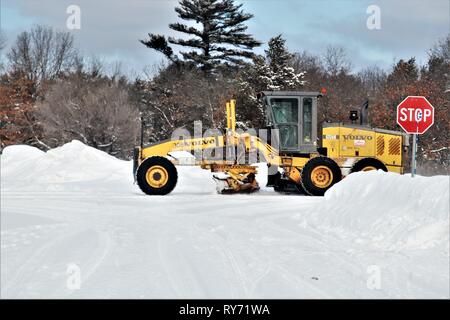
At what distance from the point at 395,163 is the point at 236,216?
24.6 ft

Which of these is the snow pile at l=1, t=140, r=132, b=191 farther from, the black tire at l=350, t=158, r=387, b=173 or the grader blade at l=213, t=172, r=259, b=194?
the black tire at l=350, t=158, r=387, b=173

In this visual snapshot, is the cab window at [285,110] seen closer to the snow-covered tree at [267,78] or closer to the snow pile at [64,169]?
the snow pile at [64,169]

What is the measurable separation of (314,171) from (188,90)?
22.6m

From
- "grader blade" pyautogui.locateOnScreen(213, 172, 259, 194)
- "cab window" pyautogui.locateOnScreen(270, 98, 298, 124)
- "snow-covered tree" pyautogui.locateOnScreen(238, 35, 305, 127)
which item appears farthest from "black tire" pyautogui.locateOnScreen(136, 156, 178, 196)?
"snow-covered tree" pyautogui.locateOnScreen(238, 35, 305, 127)

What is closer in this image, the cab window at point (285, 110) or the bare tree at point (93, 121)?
the cab window at point (285, 110)

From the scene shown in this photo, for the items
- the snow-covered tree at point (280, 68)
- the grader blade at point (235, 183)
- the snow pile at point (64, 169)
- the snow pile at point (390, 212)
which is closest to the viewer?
the snow pile at point (390, 212)

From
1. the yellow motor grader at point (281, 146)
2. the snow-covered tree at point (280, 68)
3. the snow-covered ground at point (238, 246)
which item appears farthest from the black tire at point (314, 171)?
the snow-covered tree at point (280, 68)

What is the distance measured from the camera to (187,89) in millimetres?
35969

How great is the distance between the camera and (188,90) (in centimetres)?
3584

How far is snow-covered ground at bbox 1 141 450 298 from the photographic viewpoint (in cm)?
505

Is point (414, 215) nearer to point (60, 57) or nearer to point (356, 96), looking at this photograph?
point (356, 96)

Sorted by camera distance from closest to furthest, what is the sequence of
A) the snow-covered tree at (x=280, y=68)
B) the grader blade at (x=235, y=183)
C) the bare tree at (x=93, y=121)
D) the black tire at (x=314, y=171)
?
the black tire at (x=314, y=171) < the grader blade at (x=235, y=183) < the bare tree at (x=93, y=121) < the snow-covered tree at (x=280, y=68)

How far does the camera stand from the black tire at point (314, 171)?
47.3ft

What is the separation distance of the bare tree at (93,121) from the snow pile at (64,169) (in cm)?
734
